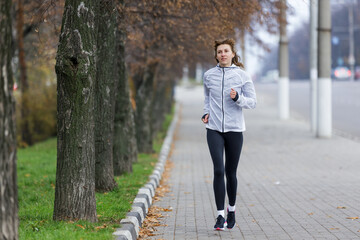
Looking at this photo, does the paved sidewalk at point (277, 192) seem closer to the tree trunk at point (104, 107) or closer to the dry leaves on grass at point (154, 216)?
the dry leaves on grass at point (154, 216)

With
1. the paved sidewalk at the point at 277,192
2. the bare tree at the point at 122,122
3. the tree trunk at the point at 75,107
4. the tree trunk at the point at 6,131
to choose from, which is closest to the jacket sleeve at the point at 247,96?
the paved sidewalk at the point at 277,192

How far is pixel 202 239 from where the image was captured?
282 inches

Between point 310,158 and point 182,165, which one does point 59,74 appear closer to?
point 182,165

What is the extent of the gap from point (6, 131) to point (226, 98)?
3357 mm

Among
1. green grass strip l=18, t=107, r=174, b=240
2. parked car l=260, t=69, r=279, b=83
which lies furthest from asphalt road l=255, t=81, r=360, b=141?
parked car l=260, t=69, r=279, b=83

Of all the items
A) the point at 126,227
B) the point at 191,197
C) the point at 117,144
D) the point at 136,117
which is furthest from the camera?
the point at 136,117

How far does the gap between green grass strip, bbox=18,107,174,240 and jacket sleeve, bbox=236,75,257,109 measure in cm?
176

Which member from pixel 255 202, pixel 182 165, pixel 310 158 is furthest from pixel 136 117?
pixel 255 202

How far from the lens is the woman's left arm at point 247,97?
733cm

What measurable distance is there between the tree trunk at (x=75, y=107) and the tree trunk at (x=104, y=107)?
108 inches

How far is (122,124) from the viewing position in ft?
45.2

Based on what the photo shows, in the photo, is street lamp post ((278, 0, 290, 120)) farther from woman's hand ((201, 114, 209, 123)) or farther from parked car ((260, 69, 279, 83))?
parked car ((260, 69, 279, 83))

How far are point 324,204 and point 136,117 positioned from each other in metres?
10.3

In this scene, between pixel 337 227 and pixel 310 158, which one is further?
pixel 310 158
